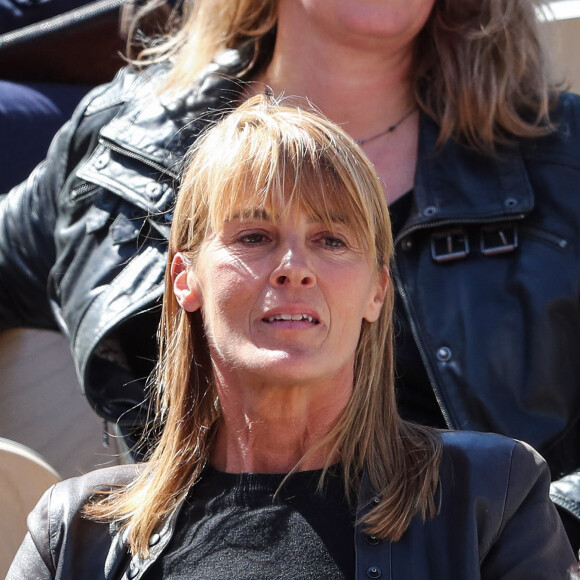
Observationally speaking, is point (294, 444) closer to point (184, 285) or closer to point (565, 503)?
point (184, 285)

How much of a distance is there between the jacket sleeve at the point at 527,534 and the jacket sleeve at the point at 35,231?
4.12ft

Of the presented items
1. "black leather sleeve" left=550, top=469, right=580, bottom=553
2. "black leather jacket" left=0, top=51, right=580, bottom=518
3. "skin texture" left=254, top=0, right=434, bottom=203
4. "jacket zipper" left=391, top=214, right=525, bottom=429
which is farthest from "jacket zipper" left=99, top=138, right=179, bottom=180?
"black leather sleeve" left=550, top=469, right=580, bottom=553

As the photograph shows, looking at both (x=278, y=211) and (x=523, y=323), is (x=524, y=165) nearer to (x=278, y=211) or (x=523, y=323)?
(x=523, y=323)

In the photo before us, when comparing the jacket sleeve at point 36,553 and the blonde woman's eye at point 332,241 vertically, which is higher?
the blonde woman's eye at point 332,241

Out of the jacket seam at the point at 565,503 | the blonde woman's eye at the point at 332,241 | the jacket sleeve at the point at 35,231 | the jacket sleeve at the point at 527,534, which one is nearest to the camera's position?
the jacket sleeve at the point at 527,534

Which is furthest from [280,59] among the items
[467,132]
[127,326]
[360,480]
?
[360,480]

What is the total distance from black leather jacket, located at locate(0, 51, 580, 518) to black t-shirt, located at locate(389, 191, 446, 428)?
0.04 meters

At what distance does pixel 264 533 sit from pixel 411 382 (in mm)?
578

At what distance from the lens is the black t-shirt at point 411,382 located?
1.93 metres

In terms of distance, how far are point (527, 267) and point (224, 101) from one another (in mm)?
702

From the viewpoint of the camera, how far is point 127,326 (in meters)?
2.09

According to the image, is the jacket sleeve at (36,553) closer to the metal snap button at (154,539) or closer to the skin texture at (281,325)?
the metal snap button at (154,539)

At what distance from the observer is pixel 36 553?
62.2 inches

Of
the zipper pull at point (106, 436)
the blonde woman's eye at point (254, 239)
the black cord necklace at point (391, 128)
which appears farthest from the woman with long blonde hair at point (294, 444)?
the black cord necklace at point (391, 128)
